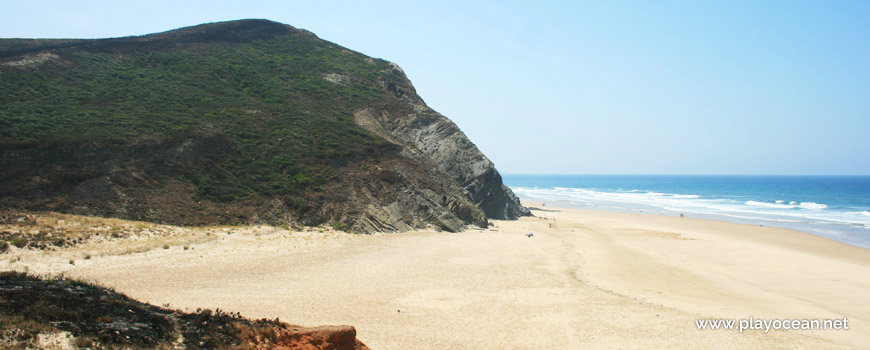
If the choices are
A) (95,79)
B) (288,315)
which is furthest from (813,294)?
(95,79)

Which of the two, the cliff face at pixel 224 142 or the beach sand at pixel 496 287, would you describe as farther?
the cliff face at pixel 224 142

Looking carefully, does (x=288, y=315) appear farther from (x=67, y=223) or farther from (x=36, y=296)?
(x=67, y=223)

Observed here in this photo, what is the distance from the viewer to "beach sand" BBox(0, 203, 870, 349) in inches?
412

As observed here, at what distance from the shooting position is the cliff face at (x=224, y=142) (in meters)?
22.5

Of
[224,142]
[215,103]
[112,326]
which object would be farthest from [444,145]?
[112,326]

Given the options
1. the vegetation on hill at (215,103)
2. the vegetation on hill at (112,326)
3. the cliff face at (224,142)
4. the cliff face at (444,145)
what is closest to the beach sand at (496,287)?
the vegetation on hill at (112,326)

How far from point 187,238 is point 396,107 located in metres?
25.5

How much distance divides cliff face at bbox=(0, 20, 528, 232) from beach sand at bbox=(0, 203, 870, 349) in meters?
3.88

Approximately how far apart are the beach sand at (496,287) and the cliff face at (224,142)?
3.88m

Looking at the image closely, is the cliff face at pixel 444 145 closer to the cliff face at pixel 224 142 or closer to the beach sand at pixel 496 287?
the cliff face at pixel 224 142

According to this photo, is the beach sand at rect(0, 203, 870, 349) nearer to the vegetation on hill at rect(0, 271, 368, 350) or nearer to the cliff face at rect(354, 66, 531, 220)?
the vegetation on hill at rect(0, 271, 368, 350)

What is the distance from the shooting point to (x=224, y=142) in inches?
1143

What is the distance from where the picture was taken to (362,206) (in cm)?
2577

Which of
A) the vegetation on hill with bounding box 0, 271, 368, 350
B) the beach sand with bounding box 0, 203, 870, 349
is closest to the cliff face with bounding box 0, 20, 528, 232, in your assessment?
the beach sand with bounding box 0, 203, 870, 349
